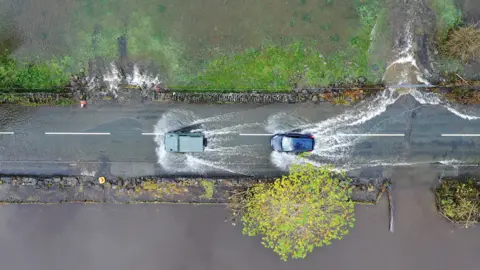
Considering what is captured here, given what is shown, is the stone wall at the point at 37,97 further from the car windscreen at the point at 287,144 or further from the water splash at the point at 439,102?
the water splash at the point at 439,102

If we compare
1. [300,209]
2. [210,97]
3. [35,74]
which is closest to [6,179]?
[35,74]

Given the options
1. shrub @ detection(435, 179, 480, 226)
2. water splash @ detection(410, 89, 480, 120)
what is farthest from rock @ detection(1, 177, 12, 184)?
shrub @ detection(435, 179, 480, 226)

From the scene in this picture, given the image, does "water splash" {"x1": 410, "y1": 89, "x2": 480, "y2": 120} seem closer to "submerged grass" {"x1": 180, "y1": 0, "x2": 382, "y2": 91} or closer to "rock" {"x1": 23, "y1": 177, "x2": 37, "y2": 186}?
"submerged grass" {"x1": 180, "y1": 0, "x2": 382, "y2": 91}

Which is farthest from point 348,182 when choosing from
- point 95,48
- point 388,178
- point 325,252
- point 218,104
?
point 95,48

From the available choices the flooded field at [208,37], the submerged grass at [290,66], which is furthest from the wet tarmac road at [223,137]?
the flooded field at [208,37]

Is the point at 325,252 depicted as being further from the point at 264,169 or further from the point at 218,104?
the point at 218,104
